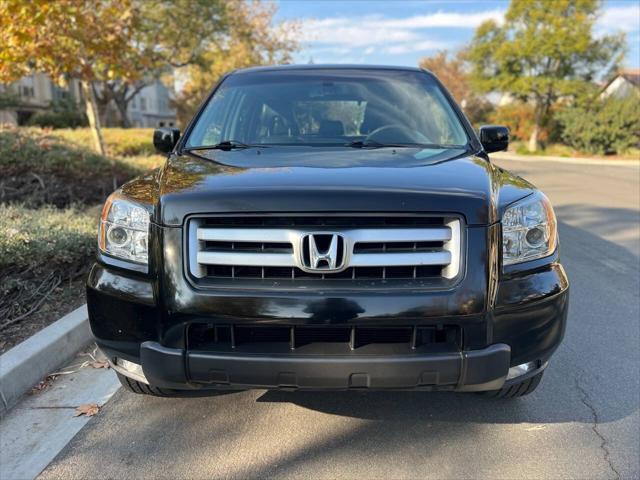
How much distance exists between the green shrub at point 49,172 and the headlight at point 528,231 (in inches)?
237

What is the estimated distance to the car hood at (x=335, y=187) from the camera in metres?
2.20

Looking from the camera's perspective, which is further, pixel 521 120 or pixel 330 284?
pixel 521 120

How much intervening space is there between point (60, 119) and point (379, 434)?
115ft

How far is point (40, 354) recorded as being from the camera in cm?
318

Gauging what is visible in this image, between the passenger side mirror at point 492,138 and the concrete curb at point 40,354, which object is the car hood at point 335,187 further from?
the concrete curb at point 40,354

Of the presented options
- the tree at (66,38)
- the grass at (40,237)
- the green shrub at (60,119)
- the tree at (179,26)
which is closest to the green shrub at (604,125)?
the tree at (179,26)

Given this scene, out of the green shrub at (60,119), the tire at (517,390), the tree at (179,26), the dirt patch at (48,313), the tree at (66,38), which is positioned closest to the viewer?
the tire at (517,390)

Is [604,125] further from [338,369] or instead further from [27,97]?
[27,97]

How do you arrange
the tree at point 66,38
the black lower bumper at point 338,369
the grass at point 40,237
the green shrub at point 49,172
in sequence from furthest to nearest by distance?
1. the tree at point 66,38
2. the green shrub at point 49,172
3. the grass at point 40,237
4. the black lower bumper at point 338,369

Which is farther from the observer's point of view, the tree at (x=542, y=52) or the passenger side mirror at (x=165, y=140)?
the tree at (x=542, y=52)

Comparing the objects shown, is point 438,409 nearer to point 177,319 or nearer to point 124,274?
point 177,319

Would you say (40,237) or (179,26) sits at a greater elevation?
(179,26)

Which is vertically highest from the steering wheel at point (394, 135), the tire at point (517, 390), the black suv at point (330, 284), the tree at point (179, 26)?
the tree at point (179, 26)

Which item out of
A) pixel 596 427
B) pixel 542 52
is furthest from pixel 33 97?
pixel 596 427
